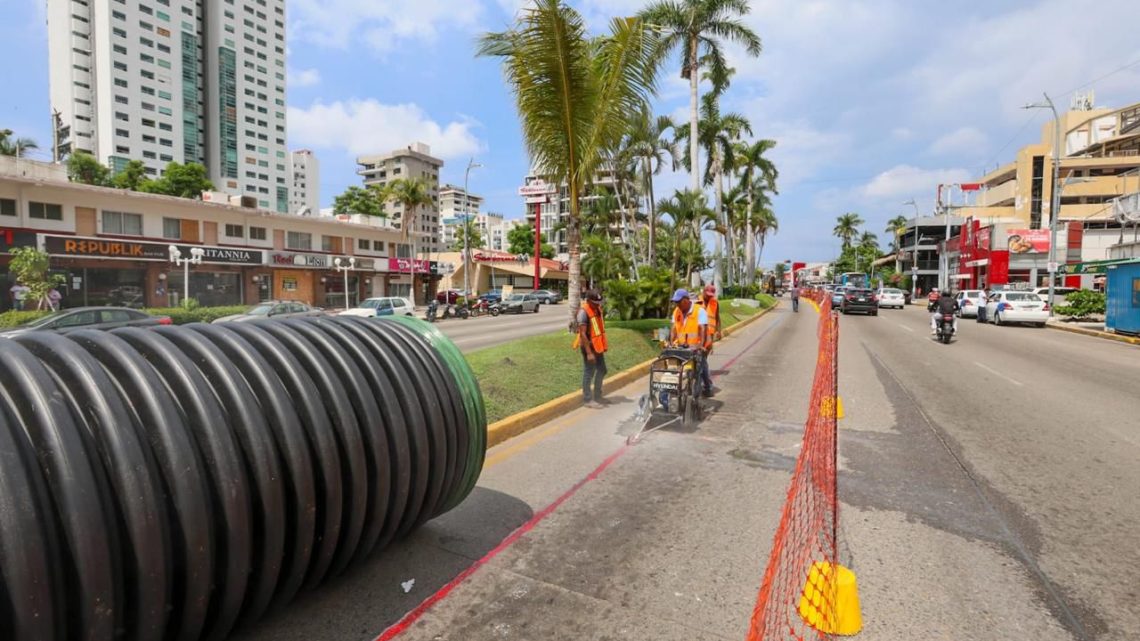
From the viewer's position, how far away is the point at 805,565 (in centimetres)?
361

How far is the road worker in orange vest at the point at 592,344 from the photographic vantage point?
751cm

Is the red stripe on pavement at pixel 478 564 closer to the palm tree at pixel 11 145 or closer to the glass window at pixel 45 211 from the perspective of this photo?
the glass window at pixel 45 211

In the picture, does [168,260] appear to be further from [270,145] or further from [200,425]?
[270,145]

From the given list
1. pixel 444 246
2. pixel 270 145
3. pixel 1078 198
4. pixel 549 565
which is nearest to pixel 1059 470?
pixel 549 565

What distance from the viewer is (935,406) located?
8234 millimetres

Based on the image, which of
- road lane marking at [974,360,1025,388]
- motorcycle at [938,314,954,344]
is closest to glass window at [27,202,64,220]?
road lane marking at [974,360,1025,388]

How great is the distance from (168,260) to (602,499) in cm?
3188

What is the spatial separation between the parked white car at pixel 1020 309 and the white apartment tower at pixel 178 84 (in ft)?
257

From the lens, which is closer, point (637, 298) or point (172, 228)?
point (637, 298)

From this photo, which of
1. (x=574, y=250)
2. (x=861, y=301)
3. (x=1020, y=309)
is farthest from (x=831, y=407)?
(x=861, y=301)

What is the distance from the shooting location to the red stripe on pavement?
297cm

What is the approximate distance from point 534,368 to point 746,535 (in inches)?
211

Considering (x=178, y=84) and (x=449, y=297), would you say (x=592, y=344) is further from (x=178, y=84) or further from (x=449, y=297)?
(x=178, y=84)

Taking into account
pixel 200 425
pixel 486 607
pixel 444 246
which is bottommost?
pixel 486 607
